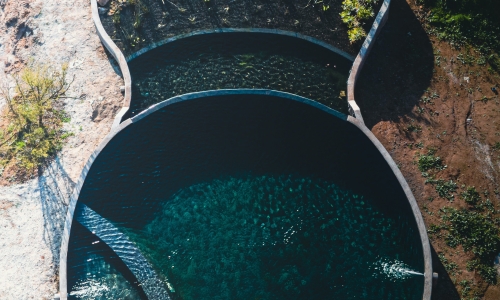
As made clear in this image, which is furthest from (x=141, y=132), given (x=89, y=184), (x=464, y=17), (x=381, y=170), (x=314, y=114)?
(x=464, y=17)

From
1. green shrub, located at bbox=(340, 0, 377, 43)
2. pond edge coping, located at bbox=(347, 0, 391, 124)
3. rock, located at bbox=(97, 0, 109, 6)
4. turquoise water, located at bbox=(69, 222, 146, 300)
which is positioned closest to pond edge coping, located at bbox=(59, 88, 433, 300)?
turquoise water, located at bbox=(69, 222, 146, 300)

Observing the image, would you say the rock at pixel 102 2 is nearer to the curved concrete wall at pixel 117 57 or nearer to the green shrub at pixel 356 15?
the curved concrete wall at pixel 117 57

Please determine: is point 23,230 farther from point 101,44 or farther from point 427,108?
point 427,108

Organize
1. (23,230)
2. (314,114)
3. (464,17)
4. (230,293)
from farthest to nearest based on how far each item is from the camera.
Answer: (464,17), (314,114), (23,230), (230,293)

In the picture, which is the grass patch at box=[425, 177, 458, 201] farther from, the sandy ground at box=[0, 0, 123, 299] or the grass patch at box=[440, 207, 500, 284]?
the sandy ground at box=[0, 0, 123, 299]

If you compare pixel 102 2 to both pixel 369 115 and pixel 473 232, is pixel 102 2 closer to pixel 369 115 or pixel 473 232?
pixel 369 115

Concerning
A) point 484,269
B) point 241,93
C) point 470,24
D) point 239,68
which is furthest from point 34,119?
point 470,24
